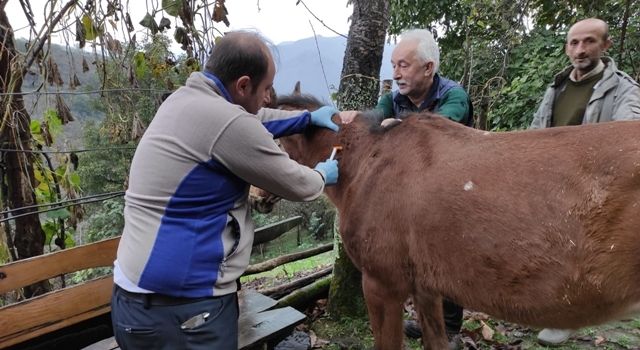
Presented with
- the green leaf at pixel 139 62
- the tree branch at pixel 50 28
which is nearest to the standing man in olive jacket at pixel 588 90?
the green leaf at pixel 139 62

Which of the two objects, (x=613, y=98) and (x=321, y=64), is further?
(x=321, y=64)

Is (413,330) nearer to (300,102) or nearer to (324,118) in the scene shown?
(324,118)

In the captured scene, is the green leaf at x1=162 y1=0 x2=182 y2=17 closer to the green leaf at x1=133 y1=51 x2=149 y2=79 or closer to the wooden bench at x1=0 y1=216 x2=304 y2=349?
the green leaf at x1=133 y1=51 x2=149 y2=79

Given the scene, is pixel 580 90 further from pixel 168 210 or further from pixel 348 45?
pixel 168 210

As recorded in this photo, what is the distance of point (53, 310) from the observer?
2.54 m

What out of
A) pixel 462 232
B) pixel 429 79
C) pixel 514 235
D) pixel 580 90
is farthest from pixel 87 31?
pixel 580 90

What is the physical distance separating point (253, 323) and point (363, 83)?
2.07 meters

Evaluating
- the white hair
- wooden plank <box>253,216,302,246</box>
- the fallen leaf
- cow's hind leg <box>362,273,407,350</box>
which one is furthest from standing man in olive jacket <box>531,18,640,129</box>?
wooden plank <box>253,216,302,246</box>

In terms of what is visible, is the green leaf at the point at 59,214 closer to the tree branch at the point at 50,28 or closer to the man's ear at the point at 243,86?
the tree branch at the point at 50,28

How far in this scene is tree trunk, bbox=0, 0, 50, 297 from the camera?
11.0 ft

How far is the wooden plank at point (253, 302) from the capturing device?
3.17m

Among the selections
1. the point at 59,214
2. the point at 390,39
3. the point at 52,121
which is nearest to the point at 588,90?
the point at 52,121

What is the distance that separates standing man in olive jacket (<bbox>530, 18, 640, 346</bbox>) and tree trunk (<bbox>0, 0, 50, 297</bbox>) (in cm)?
416

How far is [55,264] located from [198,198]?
1.43m
